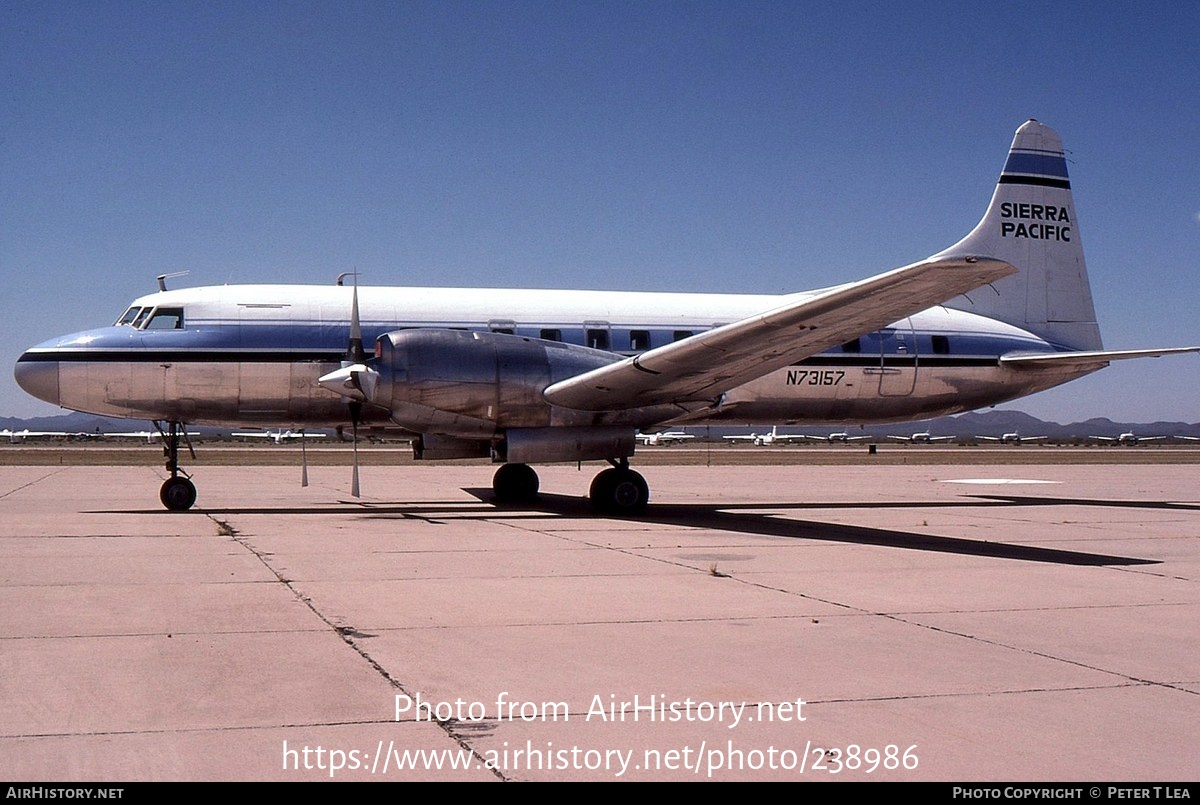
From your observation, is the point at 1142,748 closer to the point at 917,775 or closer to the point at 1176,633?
the point at 917,775

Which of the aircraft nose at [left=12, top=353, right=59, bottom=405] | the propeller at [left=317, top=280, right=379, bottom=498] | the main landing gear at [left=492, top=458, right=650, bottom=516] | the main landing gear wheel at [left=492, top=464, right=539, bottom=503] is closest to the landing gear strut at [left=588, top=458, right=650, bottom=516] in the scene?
the main landing gear at [left=492, top=458, right=650, bottom=516]

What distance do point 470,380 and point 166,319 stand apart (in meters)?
5.59

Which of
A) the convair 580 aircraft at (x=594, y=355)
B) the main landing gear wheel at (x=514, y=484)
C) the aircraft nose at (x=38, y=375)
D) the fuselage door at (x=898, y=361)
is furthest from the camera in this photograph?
the fuselage door at (x=898, y=361)

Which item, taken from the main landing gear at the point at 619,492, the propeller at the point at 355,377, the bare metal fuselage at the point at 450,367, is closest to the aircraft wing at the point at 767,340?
the bare metal fuselage at the point at 450,367

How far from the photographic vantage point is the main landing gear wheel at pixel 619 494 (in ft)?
54.9

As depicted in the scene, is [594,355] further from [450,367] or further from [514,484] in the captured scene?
[514,484]

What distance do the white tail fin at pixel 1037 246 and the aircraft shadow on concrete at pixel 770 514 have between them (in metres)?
3.73

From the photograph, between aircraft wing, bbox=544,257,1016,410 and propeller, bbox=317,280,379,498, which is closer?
aircraft wing, bbox=544,257,1016,410

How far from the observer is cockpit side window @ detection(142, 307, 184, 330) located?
17188 mm

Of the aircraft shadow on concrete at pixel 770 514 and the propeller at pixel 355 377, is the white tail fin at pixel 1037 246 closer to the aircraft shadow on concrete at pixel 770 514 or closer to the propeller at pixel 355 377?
the aircraft shadow on concrete at pixel 770 514

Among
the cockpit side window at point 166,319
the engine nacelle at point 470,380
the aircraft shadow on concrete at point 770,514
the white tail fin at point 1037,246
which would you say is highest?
the white tail fin at point 1037,246

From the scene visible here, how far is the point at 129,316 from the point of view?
17.5m

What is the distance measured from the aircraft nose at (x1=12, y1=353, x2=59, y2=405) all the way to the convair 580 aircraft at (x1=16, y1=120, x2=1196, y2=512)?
0.03m

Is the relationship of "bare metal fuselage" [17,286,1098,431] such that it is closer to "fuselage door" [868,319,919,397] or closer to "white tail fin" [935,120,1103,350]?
"fuselage door" [868,319,919,397]
